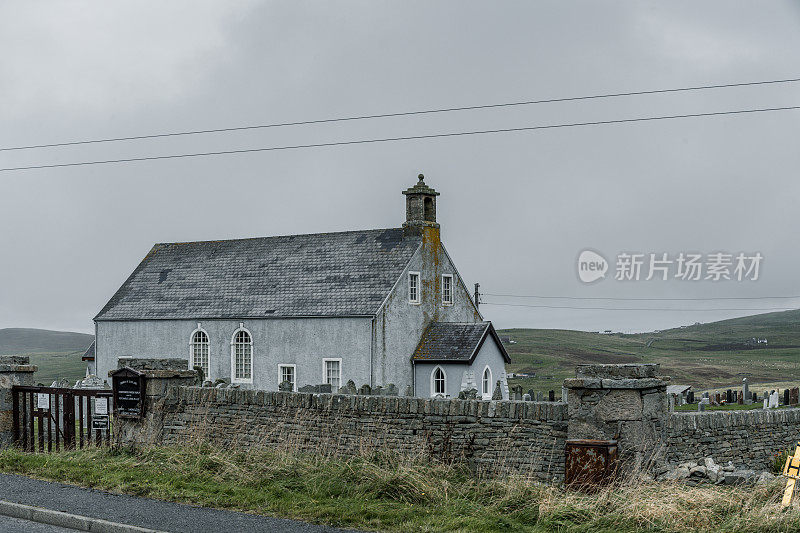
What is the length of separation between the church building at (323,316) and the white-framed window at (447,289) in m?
0.05

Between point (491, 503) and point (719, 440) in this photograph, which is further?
point (719, 440)

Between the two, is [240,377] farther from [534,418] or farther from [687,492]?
[687,492]

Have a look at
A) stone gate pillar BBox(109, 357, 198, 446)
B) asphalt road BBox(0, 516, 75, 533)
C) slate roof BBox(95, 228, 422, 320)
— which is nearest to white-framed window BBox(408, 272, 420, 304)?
slate roof BBox(95, 228, 422, 320)

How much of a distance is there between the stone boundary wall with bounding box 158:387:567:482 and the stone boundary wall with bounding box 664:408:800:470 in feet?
6.65

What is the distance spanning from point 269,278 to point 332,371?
6.58 m

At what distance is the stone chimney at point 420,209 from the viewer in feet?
140

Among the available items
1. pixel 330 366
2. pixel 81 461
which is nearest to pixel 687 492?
pixel 81 461

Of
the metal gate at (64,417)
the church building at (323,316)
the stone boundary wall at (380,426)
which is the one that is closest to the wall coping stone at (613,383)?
the stone boundary wall at (380,426)

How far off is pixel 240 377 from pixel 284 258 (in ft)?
20.9

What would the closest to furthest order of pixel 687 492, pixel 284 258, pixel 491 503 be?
pixel 687 492 → pixel 491 503 → pixel 284 258

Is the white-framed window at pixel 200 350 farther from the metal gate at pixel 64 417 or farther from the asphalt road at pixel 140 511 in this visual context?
the asphalt road at pixel 140 511

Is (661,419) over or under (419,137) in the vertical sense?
under

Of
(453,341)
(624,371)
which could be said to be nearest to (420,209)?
(453,341)

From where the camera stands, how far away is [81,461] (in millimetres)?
16188
